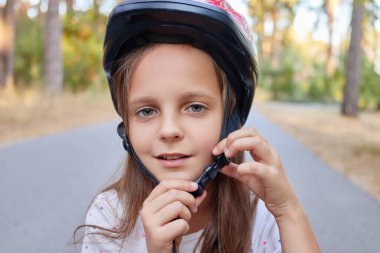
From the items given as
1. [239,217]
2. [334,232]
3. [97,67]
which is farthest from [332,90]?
[239,217]

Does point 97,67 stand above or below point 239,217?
above

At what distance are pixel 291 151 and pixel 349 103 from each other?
334 inches

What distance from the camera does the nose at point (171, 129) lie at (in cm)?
170

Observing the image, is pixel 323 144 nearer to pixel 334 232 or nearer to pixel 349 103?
pixel 334 232

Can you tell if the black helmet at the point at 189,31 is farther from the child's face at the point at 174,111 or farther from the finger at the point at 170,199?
the finger at the point at 170,199

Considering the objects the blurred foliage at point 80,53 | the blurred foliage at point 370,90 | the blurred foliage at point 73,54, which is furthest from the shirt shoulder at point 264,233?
the blurred foliage at point 370,90

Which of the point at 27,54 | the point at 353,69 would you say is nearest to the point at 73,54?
the point at 27,54

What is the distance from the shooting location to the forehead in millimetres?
1751

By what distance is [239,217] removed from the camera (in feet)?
6.49

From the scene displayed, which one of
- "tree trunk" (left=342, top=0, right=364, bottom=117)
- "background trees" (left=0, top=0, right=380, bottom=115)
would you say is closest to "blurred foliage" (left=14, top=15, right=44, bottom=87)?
"background trees" (left=0, top=0, right=380, bottom=115)

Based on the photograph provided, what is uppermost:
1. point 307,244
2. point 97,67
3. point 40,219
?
point 97,67

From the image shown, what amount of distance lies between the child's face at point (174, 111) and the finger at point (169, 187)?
116 millimetres

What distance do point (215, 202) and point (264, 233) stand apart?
0.23 meters

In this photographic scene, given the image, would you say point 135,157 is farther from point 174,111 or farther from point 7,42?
point 7,42
